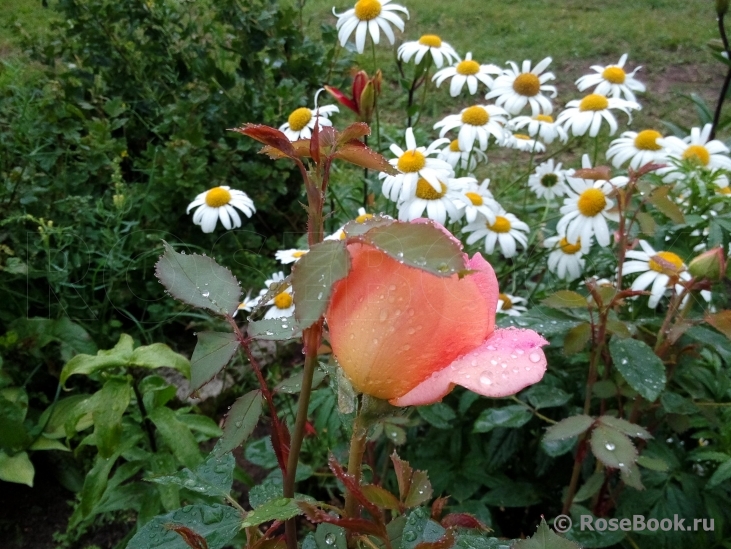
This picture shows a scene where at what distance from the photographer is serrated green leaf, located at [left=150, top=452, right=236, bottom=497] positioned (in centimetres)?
36

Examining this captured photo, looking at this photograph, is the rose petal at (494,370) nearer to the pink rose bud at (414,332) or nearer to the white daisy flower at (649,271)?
the pink rose bud at (414,332)

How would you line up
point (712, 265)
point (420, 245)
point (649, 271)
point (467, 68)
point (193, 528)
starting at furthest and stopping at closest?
point (467, 68), point (649, 271), point (712, 265), point (193, 528), point (420, 245)

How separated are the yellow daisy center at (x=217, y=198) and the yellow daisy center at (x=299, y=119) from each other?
0.19 meters

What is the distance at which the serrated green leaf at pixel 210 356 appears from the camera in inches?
11.8

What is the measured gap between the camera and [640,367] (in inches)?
24.3

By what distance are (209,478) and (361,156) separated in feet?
0.79

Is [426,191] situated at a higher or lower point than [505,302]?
higher

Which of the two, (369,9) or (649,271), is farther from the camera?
(369,9)

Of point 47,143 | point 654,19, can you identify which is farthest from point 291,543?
point 654,19

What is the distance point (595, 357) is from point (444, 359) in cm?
44

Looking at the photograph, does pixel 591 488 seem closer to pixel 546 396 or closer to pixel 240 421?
pixel 546 396

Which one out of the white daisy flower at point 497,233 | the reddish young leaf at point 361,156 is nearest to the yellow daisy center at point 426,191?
the white daisy flower at point 497,233

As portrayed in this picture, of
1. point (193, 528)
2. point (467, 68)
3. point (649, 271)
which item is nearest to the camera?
point (193, 528)

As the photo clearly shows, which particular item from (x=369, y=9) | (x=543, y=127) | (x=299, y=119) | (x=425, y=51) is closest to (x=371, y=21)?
(x=369, y=9)
